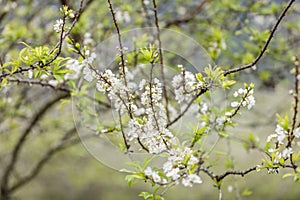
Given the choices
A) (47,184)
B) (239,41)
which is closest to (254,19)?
(239,41)

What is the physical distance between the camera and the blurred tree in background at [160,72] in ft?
4.46

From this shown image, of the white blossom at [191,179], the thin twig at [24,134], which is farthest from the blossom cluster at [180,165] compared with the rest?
the thin twig at [24,134]

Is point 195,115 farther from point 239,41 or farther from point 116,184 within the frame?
point 116,184

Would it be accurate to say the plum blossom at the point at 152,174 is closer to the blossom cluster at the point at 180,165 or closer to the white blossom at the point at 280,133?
the blossom cluster at the point at 180,165

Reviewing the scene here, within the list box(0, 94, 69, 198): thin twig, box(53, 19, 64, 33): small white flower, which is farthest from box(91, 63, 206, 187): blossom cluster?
box(0, 94, 69, 198): thin twig

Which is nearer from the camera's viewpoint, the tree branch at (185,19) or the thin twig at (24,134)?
the tree branch at (185,19)

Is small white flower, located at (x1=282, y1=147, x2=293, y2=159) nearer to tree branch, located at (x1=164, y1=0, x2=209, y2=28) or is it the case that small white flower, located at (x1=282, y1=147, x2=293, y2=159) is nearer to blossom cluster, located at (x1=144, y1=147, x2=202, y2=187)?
blossom cluster, located at (x1=144, y1=147, x2=202, y2=187)

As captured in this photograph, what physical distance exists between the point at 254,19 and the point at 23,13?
1.60m

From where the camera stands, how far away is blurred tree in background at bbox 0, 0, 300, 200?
1.36m

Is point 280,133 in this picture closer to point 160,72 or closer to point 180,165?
point 180,165

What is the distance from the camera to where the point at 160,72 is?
5.57ft

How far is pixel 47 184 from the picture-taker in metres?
5.89

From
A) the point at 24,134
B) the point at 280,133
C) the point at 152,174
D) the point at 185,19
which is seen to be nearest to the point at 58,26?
the point at 152,174

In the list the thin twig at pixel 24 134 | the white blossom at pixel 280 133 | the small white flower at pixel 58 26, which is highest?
the thin twig at pixel 24 134
